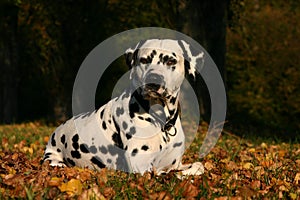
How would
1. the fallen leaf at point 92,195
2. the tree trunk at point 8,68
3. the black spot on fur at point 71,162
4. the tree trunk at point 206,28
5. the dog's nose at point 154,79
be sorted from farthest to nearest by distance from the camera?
the tree trunk at point 8,68 < the tree trunk at point 206,28 < the black spot on fur at point 71,162 < the dog's nose at point 154,79 < the fallen leaf at point 92,195

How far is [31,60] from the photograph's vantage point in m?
28.4

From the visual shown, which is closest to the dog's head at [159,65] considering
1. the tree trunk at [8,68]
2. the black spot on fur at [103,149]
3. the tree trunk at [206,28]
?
the black spot on fur at [103,149]

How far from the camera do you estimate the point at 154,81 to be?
5746mm

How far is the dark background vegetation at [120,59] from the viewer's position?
74.7 ft

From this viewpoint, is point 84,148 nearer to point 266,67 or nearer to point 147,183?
point 147,183

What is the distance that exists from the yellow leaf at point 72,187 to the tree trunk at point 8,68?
19305 mm

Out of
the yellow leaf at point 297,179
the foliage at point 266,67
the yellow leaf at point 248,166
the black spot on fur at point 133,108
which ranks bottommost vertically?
the foliage at point 266,67

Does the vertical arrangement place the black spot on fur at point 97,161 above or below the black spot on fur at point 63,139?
below

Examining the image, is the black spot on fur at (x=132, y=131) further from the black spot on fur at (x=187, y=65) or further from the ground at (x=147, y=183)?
the black spot on fur at (x=187, y=65)

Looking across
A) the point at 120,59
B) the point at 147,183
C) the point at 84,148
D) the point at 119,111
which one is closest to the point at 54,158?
the point at 84,148

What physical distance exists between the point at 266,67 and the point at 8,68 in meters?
12.3

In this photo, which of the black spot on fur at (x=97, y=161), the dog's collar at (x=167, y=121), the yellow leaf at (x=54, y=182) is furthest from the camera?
the black spot on fur at (x=97, y=161)

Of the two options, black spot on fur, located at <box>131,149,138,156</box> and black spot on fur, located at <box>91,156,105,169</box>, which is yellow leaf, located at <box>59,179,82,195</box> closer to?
black spot on fur, located at <box>131,149,138,156</box>

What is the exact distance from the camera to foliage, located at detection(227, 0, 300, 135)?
24.2 m
